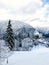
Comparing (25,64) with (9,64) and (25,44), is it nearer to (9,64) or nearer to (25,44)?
(9,64)

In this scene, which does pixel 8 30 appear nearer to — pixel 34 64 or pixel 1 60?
pixel 34 64

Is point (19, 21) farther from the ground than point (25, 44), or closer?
farther from the ground

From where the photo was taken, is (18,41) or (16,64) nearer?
(16,64)

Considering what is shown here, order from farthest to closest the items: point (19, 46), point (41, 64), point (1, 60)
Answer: point (19, 46) < point (41, 64) < point (1, 60)

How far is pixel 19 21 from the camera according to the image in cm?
7312

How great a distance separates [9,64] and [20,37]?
25116mm

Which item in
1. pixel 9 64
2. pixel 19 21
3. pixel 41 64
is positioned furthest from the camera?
pixel 19 21

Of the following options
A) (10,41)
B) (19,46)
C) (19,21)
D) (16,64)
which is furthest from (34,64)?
(19,21)

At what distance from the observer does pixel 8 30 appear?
35688mm

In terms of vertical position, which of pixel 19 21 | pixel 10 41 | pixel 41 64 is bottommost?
pixel 41 64

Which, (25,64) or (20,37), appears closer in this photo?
(25,64)

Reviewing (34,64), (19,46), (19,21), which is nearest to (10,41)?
(19,46)

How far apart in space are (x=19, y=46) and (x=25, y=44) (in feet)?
6.13

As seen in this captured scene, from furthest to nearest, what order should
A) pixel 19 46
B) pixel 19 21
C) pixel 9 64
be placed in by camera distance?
pixel 19 21 → pixel 19 46 → pixel 9 64
